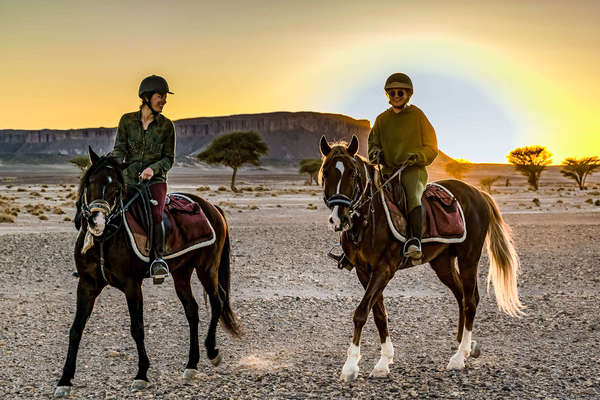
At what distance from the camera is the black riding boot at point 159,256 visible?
553 cm

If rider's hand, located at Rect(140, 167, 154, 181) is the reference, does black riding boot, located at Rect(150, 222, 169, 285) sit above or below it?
below

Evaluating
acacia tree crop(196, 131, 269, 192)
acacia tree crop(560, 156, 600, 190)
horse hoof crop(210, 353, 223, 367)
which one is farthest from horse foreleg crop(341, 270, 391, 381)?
acacia tree crop(560, 156, 600, 190)

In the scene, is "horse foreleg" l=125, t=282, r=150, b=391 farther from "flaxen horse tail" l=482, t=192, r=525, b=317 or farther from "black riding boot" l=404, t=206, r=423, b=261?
"flaxen horse tail" l=482, t=192, r=525, b=317

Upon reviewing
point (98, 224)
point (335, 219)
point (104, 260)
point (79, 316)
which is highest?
point (335, 219)

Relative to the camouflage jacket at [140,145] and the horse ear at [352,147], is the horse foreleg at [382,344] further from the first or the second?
the camouflage jacket at [140,145]

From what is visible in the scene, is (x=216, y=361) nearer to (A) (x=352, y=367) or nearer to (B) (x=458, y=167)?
(A) (x=352, y=367)

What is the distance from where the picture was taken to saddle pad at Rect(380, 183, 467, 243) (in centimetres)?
601

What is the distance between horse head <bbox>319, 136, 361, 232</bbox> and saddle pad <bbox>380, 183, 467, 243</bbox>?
62 centimetres

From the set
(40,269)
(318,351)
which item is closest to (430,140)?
(318,351)

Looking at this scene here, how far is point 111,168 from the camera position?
5281 millimetres

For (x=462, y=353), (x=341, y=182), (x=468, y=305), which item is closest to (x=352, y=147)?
(x=341, y=182)

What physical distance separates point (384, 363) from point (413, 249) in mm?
1248

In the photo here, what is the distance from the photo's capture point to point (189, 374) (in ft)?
19.0

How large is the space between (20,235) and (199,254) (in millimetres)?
14610
